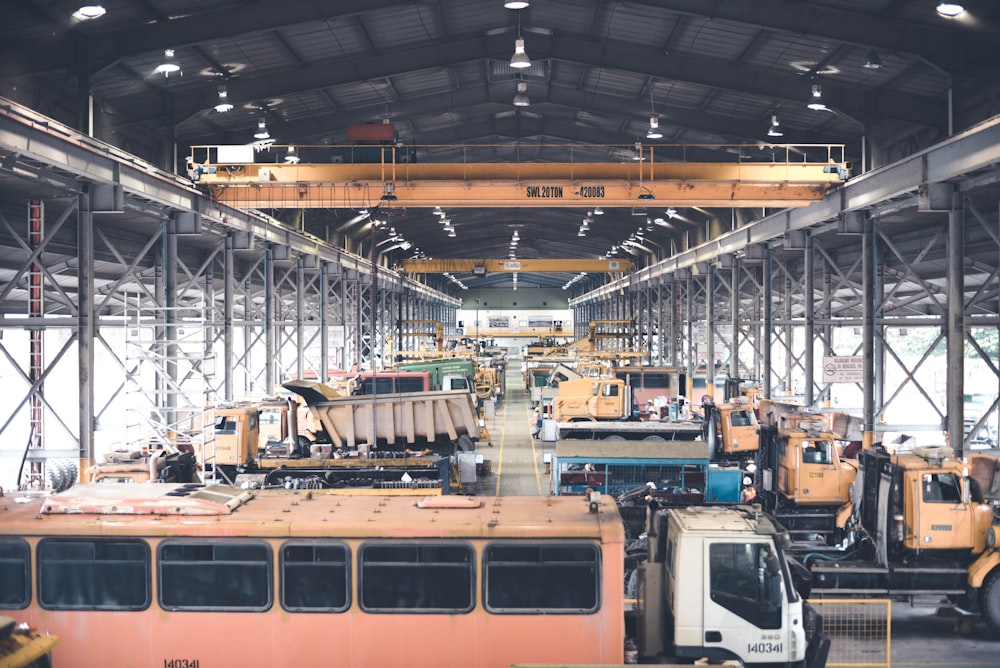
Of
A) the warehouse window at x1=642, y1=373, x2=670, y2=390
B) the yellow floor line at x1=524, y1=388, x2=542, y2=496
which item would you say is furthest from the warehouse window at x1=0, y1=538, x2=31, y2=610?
the warehouse window at x1=642, y1=373, x2=670, y2=390

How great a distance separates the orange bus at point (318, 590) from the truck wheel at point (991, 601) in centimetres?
813

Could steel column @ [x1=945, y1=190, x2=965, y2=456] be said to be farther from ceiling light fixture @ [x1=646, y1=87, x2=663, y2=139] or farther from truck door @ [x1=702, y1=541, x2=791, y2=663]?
truck door @ [x1=702, y1=541, x2=791, y2=663]

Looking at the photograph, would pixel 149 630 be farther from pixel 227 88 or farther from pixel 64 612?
pixel 227 88

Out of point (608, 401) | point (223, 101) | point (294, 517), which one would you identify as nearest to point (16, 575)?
point (294, 517)

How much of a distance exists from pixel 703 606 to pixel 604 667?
2.18 m

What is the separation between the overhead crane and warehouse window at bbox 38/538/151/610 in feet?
58.0

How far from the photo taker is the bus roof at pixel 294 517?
27.9 feet

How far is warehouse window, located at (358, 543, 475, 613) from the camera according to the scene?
851 centimetres

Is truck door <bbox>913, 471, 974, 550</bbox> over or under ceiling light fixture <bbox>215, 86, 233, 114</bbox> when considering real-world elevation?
under

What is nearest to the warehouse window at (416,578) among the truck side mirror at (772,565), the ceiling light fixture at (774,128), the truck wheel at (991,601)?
the truck side mirror at (772,565)

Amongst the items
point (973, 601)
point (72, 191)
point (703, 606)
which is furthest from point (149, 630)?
point (72, 191)

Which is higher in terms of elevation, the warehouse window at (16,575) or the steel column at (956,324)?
the steel column at (956,324)

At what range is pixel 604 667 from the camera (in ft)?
23.7

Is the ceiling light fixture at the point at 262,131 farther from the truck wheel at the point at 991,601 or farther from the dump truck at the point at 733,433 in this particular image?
the truck wheel at the point at 991,601
